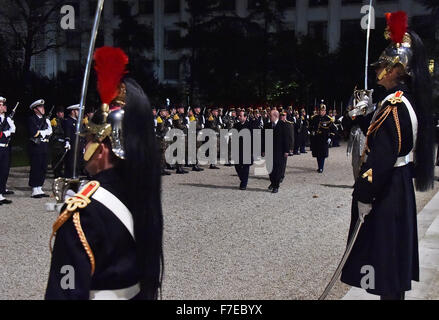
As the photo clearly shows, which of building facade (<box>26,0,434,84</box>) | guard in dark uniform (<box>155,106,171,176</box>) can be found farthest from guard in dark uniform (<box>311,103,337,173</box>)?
building facade (<box>26,0,434,84</box>)

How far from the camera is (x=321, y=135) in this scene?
665 inches

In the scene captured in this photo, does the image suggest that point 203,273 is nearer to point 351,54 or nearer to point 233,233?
point 233,233

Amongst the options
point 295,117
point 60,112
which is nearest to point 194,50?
point 295,117

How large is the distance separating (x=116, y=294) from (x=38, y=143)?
33.1 feet

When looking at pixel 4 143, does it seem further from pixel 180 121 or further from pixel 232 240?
pixel 180 121

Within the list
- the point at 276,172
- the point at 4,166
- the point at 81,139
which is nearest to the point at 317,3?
the point at 276,172

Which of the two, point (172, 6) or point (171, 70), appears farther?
point (172, 6)

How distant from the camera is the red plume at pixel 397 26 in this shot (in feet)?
14.9

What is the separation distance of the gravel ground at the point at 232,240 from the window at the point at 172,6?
43323mm

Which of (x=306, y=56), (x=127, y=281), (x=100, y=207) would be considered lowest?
(x=127, y=281)

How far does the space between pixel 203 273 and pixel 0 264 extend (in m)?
2.29

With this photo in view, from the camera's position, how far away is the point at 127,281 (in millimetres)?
2580
